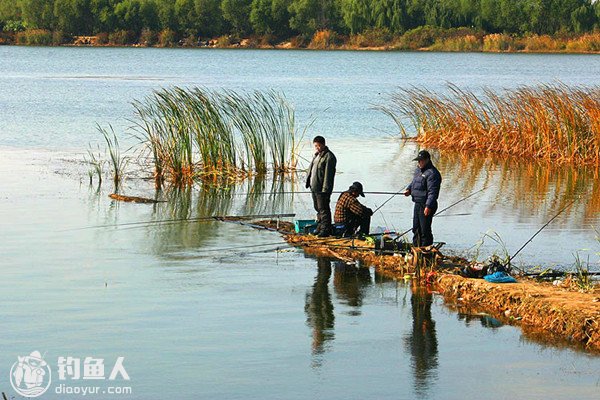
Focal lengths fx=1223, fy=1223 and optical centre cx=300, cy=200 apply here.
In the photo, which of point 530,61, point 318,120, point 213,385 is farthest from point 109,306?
point 530,61

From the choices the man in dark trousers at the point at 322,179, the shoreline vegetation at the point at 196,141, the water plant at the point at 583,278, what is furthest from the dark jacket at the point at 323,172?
the shoreline vegetation at the point at 196,141

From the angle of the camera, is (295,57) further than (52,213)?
Yes

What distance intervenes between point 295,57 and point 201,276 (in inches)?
3144

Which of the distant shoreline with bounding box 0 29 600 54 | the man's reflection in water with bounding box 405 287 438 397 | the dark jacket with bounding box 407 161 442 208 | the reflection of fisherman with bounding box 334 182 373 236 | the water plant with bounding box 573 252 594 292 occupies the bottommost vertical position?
the man's reflection in water with bounding box 405 287 438 397

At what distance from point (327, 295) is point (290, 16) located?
10350cm

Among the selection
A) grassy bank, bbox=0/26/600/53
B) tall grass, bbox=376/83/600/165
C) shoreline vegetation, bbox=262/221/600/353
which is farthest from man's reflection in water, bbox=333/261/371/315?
grassy bank, bbox=0/26/600/53

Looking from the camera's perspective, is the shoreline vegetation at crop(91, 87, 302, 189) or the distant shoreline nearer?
the shoreline vegetation at crop(91, 87, 302, 189)

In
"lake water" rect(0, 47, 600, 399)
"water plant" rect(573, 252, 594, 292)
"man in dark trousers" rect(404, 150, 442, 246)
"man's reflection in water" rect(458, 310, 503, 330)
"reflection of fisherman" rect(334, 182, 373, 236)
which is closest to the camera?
"lake water" rect(0, 47, 600, 399)

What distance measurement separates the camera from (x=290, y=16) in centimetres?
11588

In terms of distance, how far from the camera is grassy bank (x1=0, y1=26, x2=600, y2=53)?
106 meters

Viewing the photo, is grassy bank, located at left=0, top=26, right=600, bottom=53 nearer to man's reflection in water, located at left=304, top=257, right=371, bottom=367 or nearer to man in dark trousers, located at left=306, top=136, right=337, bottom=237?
man in dark trousers, located at left=306, top=136, right=337, bottom=237

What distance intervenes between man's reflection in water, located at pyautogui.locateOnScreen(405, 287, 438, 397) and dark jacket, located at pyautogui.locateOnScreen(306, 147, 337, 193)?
2754 millimetres

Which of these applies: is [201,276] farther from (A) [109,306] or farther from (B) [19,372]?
(B) [19,372]

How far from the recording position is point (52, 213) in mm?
19891
